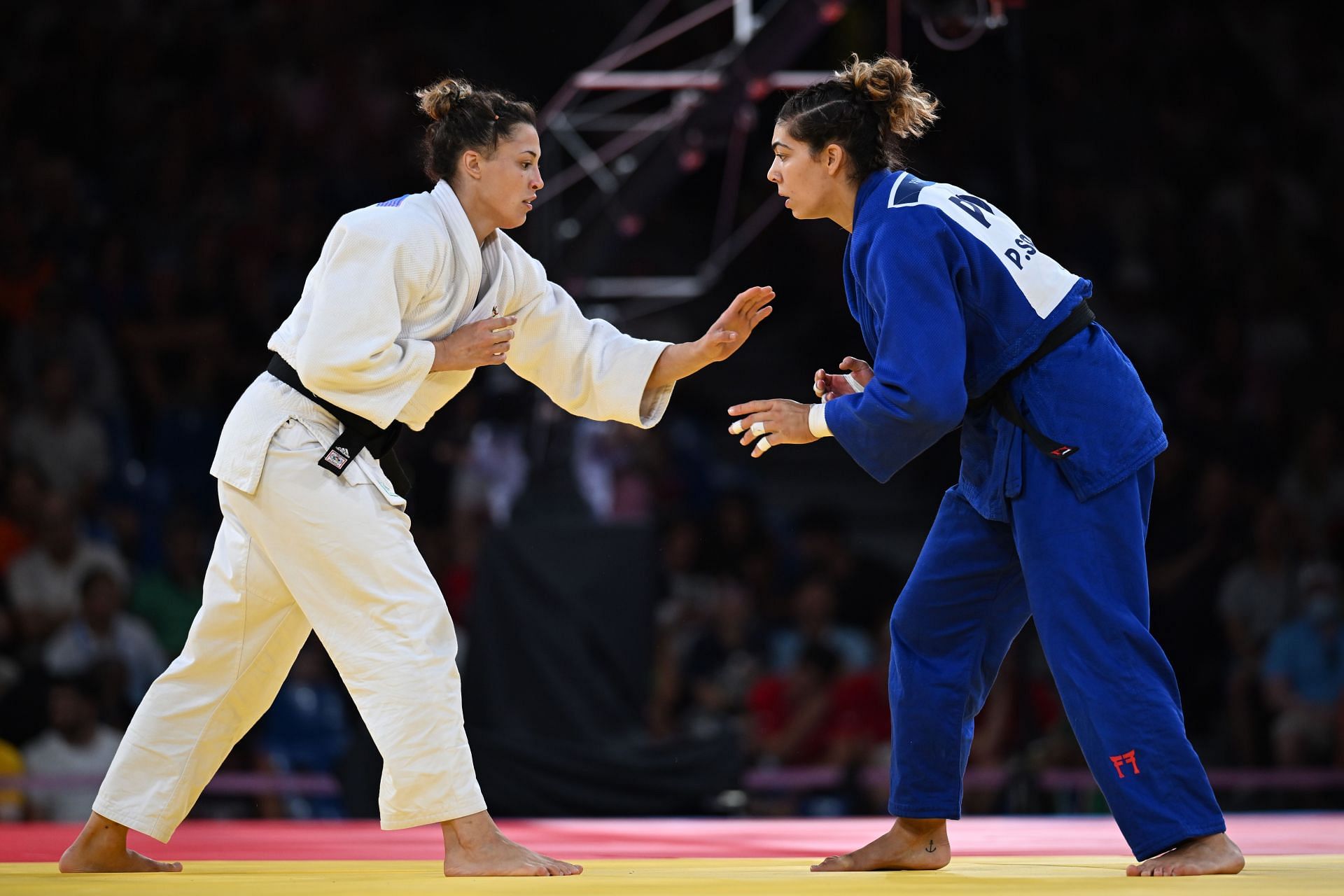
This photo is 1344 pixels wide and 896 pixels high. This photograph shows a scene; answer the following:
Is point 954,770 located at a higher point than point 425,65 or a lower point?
lower

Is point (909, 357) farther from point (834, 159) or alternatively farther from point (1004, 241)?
point (834, 159)

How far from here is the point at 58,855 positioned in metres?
3.10

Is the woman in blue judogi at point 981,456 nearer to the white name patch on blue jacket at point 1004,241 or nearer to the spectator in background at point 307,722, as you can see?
the white name patch on blue jacket at point 1004,241

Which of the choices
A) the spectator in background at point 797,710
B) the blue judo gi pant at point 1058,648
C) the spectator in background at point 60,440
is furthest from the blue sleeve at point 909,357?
the spectator in background at point 60,440

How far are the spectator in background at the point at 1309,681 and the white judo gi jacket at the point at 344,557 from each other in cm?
438

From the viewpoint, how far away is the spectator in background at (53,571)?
19.6 feet

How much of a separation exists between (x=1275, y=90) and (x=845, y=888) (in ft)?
26.3

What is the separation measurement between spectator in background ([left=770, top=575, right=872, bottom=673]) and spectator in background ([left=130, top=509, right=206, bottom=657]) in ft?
7.97

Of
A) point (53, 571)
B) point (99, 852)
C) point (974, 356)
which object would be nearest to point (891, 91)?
point (974, 356)

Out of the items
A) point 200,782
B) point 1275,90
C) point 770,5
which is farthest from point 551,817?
point 1275,90

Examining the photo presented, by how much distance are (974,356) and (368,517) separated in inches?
42.1

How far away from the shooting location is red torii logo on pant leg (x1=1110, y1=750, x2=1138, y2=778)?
7.69 ft

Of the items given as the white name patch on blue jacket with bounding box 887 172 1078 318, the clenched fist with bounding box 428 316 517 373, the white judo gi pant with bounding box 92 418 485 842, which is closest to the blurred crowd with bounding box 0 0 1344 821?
the white name patch on blue jacket with bounding box 887 172 1078 318

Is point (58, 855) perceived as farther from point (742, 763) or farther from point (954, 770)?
point (742, 763)
